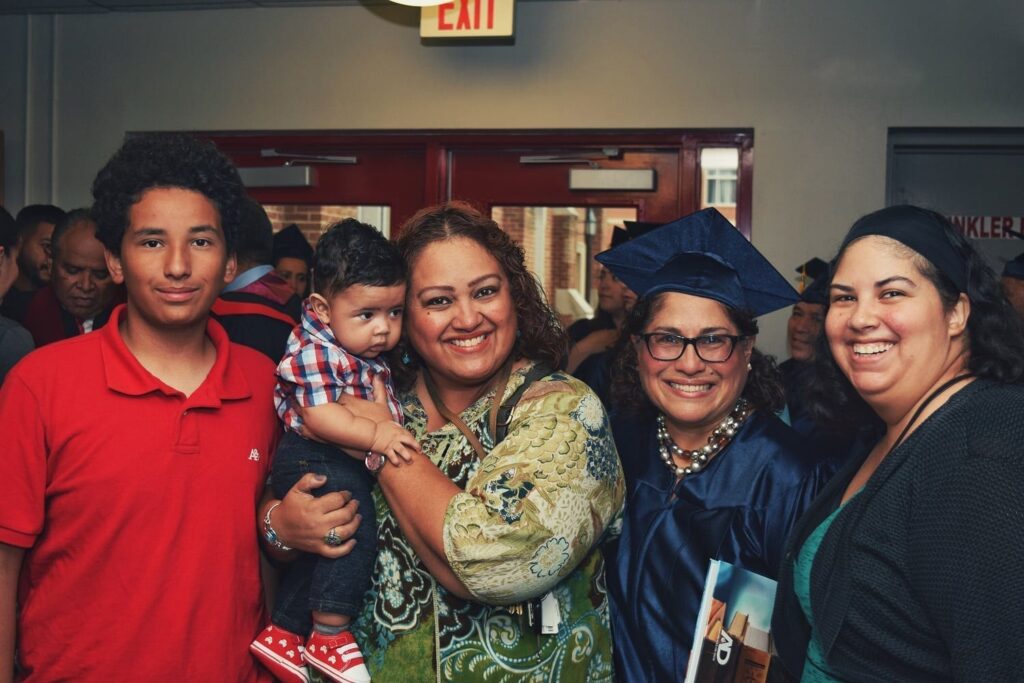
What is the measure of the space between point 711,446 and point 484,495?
683 mm

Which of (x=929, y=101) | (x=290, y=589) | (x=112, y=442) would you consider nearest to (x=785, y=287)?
(x=290, y=589)

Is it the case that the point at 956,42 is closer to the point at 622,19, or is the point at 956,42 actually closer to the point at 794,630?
the point at 622,19

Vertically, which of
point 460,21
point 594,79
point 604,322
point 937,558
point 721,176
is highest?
point 460,21

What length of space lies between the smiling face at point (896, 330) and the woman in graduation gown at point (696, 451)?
419 millimetres

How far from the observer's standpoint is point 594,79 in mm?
4828

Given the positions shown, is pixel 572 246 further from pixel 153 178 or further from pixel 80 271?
pixel 153 178

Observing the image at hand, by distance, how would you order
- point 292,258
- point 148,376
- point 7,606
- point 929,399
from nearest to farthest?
point 929,399 → point 7,606 → point 148,376 → point 292,258

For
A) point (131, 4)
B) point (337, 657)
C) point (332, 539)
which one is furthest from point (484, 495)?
point (131, 4)

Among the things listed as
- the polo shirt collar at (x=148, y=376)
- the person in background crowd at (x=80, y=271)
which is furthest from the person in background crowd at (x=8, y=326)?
the person in background crowd at (x=80, y=271)

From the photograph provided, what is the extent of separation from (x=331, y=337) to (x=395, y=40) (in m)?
3.25

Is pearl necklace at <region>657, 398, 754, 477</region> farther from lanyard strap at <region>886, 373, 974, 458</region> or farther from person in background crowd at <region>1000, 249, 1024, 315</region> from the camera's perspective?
person in background crowd at <region>1000, 249, 1024, 315</region>

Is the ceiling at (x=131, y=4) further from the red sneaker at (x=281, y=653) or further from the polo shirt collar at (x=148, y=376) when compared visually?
the red sneaker at (x=281, y=653)

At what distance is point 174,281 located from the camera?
6.31 feet

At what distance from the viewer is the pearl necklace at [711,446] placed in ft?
7.17
